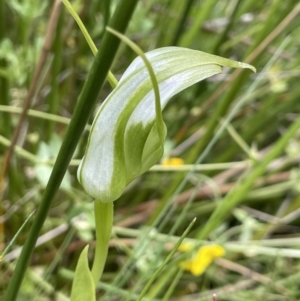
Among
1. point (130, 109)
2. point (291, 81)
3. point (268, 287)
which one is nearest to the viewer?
point (130, 109)

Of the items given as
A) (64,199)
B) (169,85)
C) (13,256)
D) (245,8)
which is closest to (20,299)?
(13,256)

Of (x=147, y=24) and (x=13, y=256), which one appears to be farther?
(x=147, y=24)

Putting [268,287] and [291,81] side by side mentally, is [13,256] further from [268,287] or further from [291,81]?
[291,81]

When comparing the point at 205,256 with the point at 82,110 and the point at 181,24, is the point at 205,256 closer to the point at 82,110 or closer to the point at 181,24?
the point at 181,24

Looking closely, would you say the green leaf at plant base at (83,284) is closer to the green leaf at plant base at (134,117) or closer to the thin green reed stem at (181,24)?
the green leaf at plant base at (134,117)

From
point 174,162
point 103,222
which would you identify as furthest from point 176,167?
point 103,222


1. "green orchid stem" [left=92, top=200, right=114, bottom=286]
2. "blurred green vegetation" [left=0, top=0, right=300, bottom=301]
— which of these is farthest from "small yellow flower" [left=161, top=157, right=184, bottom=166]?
"green orchid stem" [left=92, top=200, right=114, bottom=286]

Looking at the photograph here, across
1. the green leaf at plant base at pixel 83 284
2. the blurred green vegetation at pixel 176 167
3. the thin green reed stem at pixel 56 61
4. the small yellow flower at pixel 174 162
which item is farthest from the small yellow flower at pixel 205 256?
the green leaf at plant base at pixel 83 284
